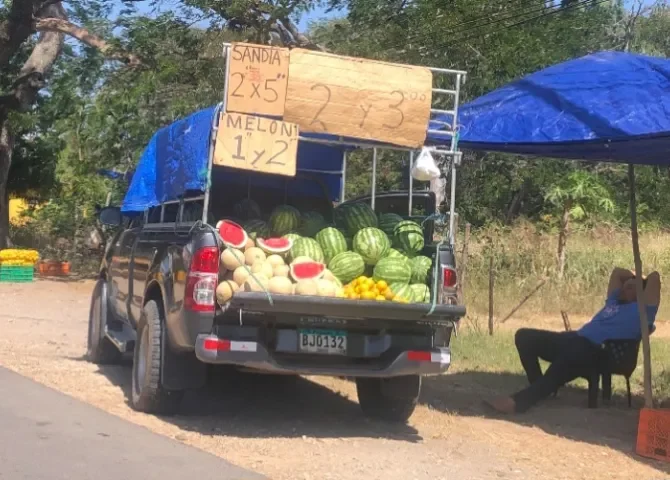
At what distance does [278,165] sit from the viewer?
671 cm

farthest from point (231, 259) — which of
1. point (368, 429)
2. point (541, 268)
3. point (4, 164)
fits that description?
point (4, 164)

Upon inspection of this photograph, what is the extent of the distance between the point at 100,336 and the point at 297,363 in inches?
143

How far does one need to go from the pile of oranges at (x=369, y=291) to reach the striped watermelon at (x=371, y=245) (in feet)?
0.74

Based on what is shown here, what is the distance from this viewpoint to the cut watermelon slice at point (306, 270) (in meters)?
6.70

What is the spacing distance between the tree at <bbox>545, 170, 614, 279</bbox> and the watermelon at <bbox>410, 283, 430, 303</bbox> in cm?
1064

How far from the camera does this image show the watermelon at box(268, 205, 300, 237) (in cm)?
729

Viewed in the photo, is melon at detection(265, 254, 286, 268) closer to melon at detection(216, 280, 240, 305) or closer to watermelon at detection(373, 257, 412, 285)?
melon at detection(216, 280, 240, 305)

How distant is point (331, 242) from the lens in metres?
7.11

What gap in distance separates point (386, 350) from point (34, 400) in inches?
112

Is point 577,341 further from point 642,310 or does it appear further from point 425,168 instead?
point 425,168

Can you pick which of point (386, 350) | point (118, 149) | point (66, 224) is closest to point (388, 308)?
point (386, 350)

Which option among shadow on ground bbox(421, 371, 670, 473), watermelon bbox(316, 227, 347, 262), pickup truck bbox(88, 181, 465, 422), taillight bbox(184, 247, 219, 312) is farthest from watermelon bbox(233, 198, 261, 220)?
shadow on ground bbox(421, 371, 670, 473)

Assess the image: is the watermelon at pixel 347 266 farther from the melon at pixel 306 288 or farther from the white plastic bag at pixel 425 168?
the white plastic bag at pixel 425 168

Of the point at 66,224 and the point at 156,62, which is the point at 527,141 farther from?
the point at 66,224
